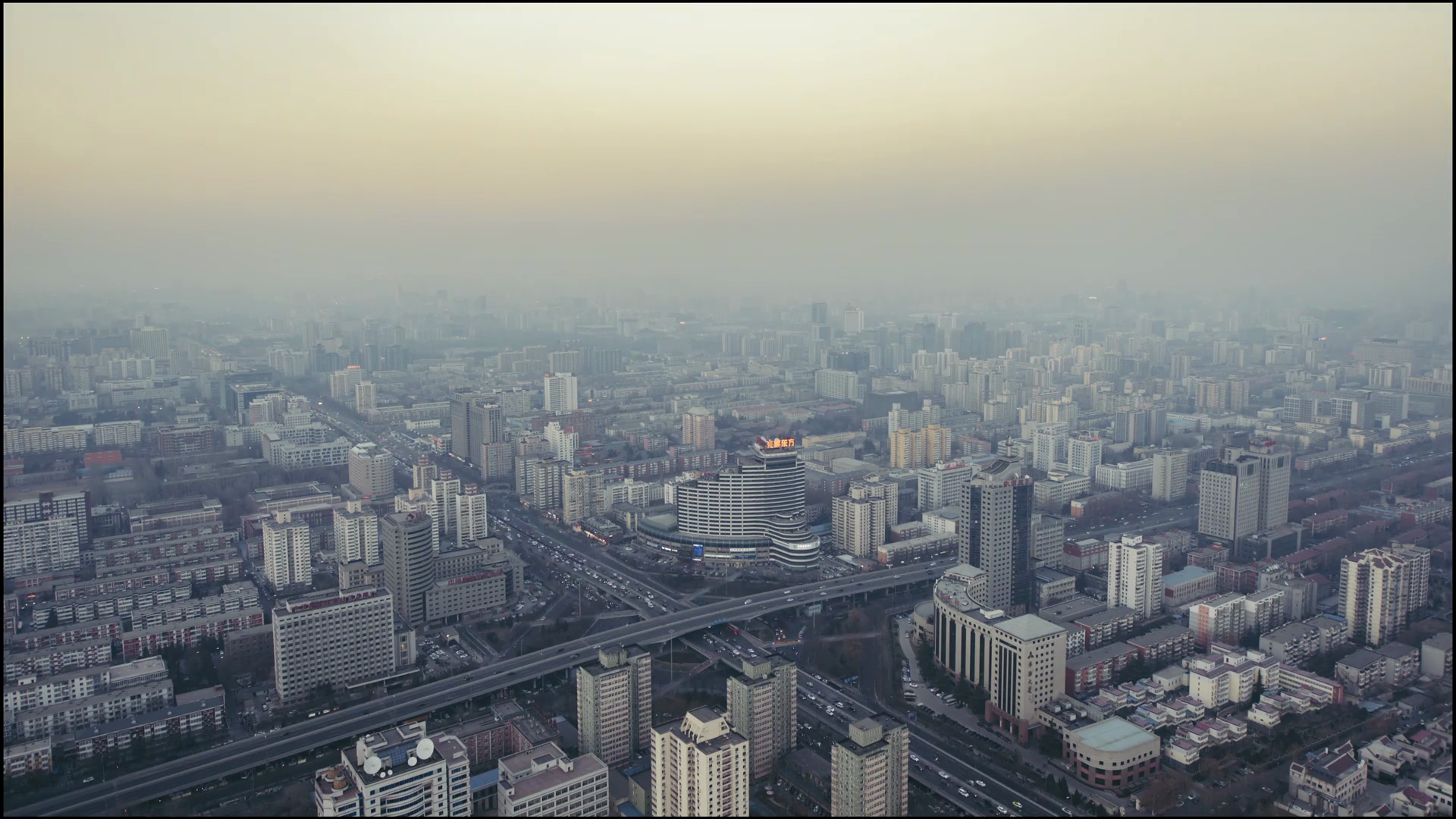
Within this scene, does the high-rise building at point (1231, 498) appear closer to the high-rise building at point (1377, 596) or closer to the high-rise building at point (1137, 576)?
the high-rise building at point (1137, 576)

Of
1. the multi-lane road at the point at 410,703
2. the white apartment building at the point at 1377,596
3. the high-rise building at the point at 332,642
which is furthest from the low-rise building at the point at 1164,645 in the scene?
the high-rise building at the point at 332,642

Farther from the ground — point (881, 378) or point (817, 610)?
point (881, 378)

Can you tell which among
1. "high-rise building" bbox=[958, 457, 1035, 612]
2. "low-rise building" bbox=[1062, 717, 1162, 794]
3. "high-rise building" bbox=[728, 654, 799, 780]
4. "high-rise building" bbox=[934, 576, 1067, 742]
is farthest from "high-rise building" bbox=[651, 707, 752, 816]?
"high-rise building" bbox=[958, 457, 1035, 612]

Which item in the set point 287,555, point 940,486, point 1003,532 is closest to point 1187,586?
point 1003,532

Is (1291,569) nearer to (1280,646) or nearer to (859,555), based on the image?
(1280,646)

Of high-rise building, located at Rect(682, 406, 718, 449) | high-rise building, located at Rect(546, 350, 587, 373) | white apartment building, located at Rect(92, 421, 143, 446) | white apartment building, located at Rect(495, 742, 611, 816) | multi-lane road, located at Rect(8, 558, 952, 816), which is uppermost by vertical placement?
high-rise building, located at Rect(546, 350, 587, 373)

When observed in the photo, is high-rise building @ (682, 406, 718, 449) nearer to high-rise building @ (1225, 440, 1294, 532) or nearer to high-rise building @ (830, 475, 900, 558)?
high-rise building @ (830, 475, 900, 558)

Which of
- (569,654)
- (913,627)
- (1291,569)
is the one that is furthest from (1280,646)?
(569,654)
